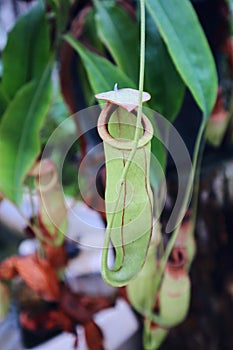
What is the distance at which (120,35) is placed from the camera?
54cm

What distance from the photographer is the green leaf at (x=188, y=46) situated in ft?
1.47

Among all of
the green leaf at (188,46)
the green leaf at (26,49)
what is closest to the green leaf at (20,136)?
the green leaf at (26,49)

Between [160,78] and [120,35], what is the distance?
0.23ft

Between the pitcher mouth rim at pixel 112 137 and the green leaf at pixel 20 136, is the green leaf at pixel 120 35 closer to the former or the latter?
the green leaf at pixel 20 136

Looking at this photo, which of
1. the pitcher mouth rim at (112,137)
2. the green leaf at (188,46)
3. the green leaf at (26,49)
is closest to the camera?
the pitcher mouth rim at (112,137)

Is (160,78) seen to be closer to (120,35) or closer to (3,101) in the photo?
(120,35)

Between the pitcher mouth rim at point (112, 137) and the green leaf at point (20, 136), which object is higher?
the pitcher mouth rim at point (112, 137)

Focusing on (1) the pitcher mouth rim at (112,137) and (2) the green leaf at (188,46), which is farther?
(2) the green leaf at (188,46)

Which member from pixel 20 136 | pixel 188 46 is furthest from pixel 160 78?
pixel 20 136

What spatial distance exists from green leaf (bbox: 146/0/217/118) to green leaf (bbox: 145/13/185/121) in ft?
0.21

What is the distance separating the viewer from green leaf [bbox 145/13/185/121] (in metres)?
0.52

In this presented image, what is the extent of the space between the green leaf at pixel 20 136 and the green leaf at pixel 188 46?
7.0 inches

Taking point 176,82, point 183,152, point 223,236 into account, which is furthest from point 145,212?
point 223,236

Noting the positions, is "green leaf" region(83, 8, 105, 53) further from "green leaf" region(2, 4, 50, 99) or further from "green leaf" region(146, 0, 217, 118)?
"green leaf" region(146, 0, 217, 118)
